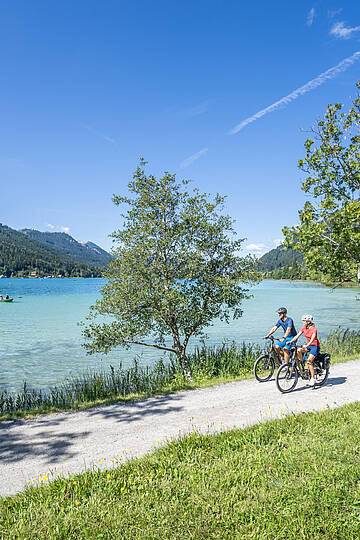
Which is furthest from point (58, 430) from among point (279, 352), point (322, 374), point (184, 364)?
point (322, 374)

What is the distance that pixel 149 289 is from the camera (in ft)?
42.8

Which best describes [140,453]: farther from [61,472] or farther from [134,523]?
[134,523]

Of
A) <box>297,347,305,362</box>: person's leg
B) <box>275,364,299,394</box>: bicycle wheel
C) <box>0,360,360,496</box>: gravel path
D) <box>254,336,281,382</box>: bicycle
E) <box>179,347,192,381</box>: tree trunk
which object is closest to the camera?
<box>0,360,360,496</box>: gravel path

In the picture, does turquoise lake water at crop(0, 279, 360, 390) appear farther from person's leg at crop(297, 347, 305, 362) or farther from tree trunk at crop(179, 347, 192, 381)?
person's leg at crop(297, 347, 305, 362)

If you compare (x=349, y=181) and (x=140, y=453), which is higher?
(x=349, y=181)

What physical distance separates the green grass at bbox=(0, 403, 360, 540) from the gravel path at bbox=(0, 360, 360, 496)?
77 cm

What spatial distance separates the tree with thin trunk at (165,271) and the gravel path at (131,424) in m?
3.79

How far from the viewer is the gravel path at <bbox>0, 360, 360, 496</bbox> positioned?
573cm

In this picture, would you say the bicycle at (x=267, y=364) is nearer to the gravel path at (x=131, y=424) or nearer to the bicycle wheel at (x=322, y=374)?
the gravel path at (x=131, y=424)

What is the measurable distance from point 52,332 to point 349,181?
28542 mm

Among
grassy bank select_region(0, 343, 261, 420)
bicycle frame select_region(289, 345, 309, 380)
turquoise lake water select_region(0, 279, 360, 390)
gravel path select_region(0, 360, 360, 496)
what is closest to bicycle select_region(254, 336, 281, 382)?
gravel path select_region(0, 360, 360, 496)

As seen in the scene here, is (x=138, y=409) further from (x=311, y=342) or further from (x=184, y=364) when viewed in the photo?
(x=184, y=364)

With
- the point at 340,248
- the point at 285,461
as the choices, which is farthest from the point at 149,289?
the point at 340,248

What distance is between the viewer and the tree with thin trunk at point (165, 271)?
511 inches
